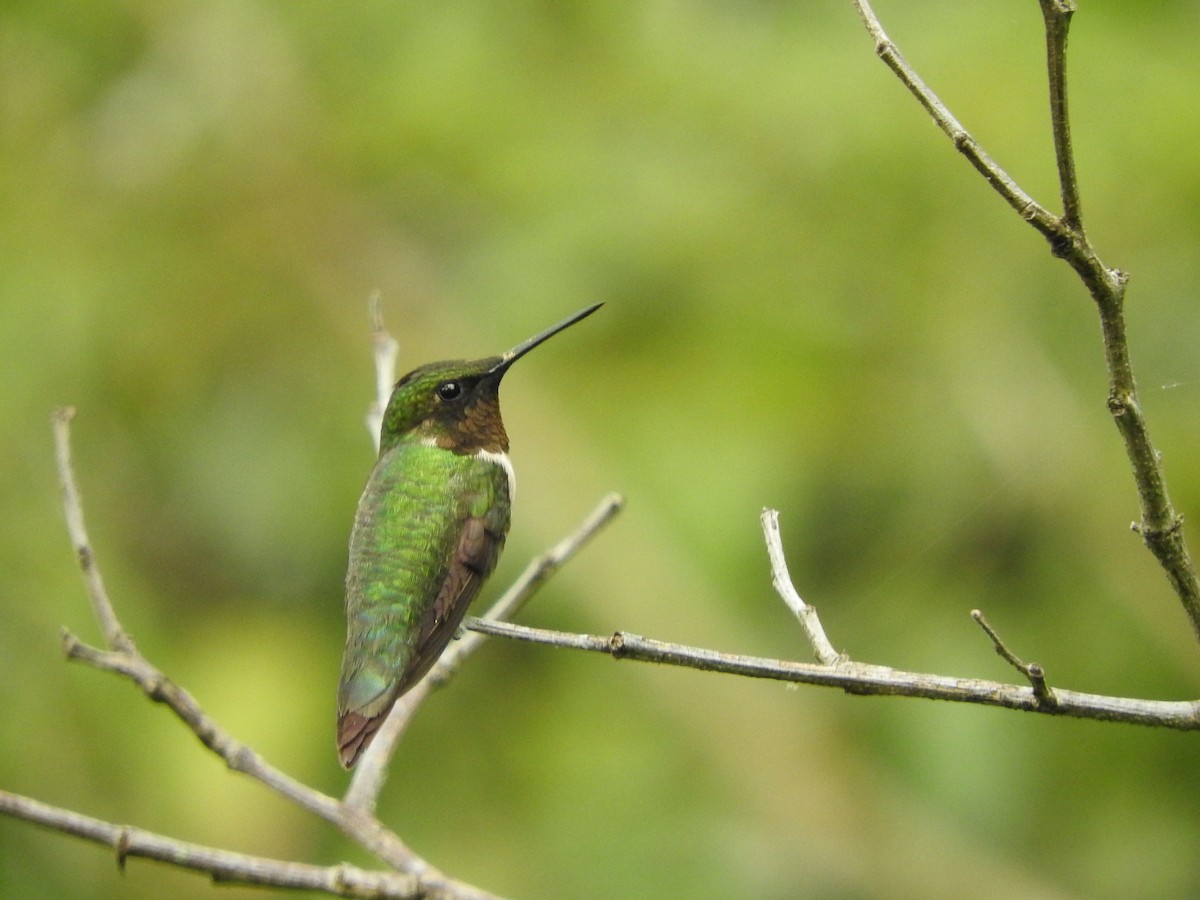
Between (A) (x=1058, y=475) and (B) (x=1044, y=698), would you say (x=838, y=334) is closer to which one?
(A) (x=1058, y=475)

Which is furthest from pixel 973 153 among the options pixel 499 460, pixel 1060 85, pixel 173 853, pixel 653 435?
pixel 653 435

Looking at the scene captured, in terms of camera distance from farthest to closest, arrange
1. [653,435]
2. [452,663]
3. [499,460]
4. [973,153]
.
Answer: [653,435], [499,460], [452,663], [973,153]

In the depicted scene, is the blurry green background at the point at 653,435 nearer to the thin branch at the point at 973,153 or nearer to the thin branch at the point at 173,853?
the thin branch at the point at 173,853

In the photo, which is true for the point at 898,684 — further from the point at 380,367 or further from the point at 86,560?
the point at 380,367

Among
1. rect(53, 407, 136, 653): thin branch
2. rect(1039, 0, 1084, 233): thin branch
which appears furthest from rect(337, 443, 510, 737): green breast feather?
rect(1039, 0, 1084, 233): thin branch

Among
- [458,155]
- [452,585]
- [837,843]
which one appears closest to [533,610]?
[837,843]

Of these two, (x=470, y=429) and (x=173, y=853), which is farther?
(x=470, y=429)
